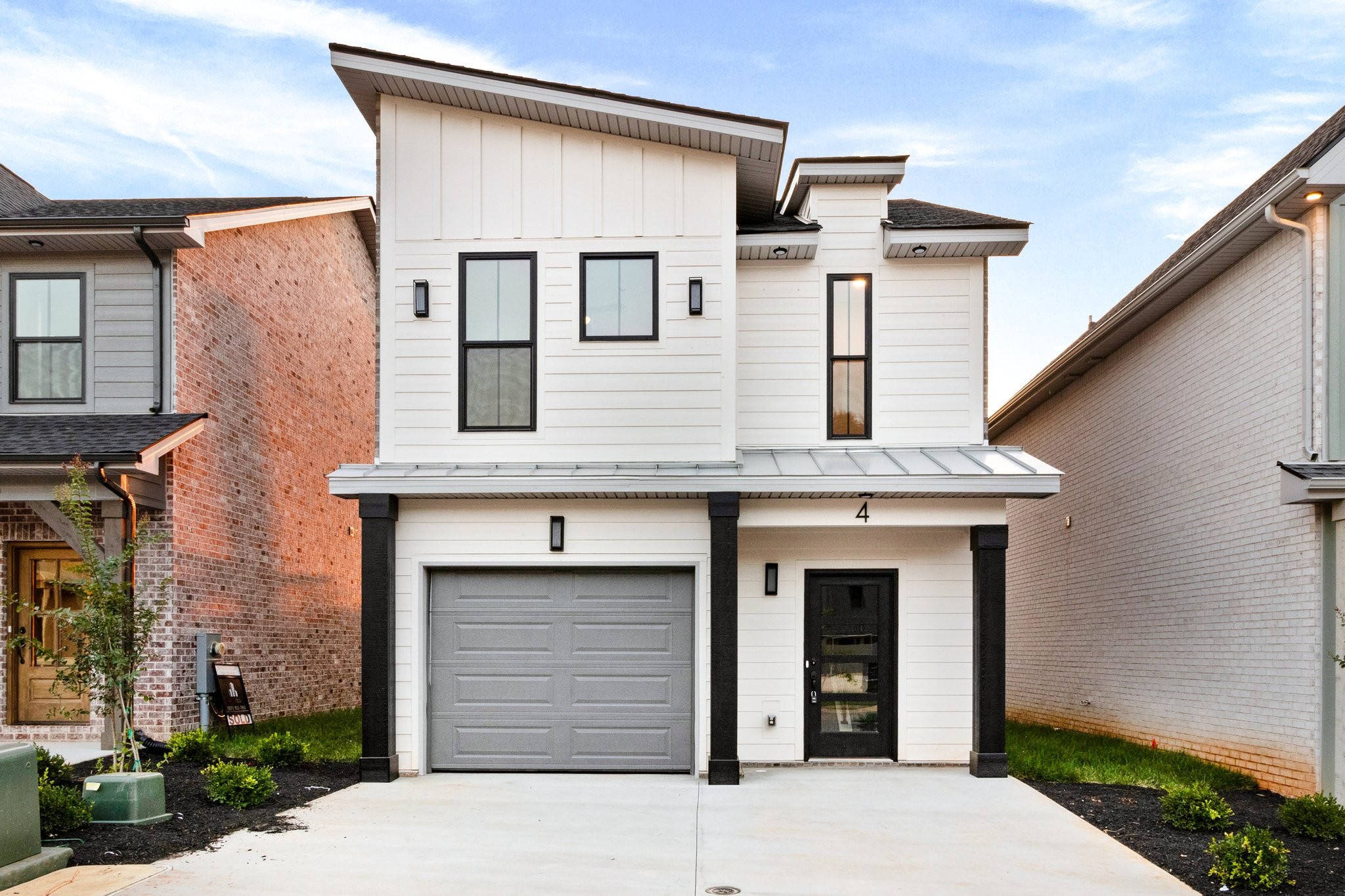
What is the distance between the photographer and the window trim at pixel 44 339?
12484 mm

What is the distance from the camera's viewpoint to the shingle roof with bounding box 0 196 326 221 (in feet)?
41.2

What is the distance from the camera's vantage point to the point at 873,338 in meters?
11.9

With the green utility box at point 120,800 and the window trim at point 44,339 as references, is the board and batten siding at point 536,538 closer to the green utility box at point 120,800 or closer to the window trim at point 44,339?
the green utility box at point 120,800

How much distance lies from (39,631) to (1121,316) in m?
14.0

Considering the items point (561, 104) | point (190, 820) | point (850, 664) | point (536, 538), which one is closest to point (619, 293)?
point (561, 104)

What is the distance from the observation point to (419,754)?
1067cm

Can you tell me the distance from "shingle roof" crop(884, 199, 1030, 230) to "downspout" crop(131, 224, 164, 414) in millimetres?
8500

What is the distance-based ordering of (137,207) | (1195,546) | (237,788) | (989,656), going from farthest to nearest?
(137,207)
(1195,546)
(989,656)
(237,788)

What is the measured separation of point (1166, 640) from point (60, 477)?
12776 mm

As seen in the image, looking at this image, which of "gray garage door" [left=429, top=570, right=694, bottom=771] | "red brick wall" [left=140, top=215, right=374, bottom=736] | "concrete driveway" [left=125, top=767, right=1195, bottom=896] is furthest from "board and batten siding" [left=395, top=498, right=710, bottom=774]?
"red brick wall" [left=140, top=215, right=374, bottom=736]

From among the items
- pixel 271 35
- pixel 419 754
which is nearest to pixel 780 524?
pixel 419 754

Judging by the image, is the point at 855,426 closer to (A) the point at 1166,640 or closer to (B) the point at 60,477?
(A) the point at 1166,640

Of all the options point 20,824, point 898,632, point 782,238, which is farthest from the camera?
point 782,238

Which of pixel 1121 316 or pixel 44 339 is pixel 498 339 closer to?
pixel 44 339
